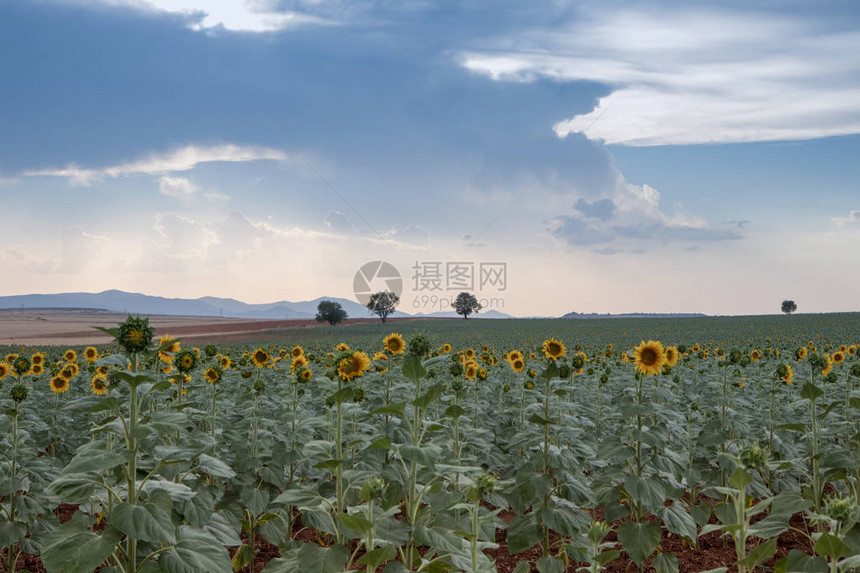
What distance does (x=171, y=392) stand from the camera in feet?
22.0

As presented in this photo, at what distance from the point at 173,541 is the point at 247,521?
358cm

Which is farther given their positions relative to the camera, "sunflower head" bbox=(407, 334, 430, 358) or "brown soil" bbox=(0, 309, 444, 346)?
"brown soil" bbox=(0, 309, 444, 346)

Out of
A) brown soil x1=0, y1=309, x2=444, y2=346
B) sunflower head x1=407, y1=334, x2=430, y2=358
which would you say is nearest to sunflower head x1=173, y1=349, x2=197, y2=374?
sunflower head x1=407, y1=334, x2=430, y2=358

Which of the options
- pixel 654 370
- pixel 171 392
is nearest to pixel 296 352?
pixel 171 392

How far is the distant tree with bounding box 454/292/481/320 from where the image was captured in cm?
12694

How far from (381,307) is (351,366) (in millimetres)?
108399

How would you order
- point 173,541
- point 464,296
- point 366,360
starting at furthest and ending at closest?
1. point 464,296
2. point 366,360
3. point 173,541

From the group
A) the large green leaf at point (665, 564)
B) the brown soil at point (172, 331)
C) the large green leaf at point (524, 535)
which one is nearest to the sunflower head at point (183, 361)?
the large green leaf at point (524, 535)

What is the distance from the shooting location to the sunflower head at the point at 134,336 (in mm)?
3639

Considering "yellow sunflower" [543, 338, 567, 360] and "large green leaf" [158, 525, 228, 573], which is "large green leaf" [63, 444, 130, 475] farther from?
"yellow sunflower" [543, 338, 567, 360]

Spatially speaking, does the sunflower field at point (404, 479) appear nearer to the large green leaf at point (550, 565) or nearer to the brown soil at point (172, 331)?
the large green leaf at point (550, 565)

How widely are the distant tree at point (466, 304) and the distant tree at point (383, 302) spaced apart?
739 inches

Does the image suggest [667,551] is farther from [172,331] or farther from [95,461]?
[172,331]

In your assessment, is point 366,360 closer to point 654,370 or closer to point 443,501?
point 443,501
